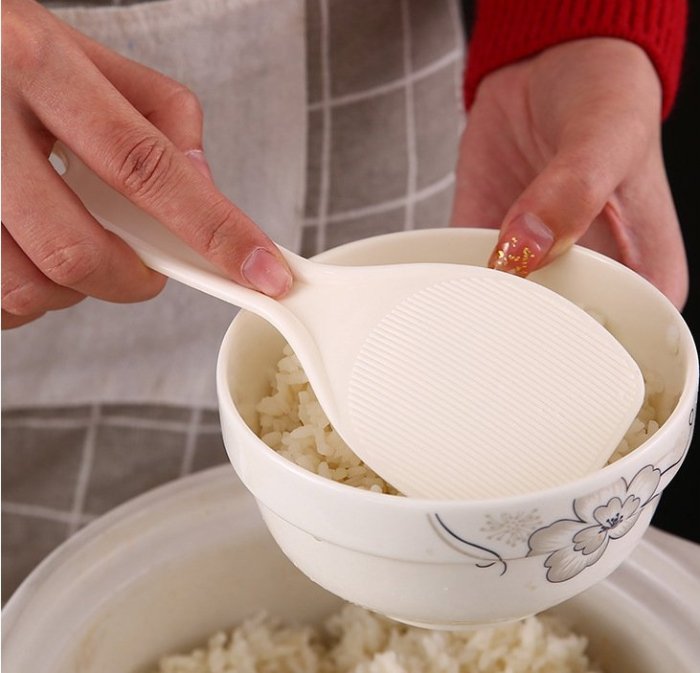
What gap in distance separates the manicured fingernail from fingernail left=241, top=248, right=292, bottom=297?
0.59ft

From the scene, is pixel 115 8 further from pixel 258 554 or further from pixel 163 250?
pixel 258 554

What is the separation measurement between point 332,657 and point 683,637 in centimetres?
35

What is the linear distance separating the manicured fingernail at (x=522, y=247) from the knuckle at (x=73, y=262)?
312 mm

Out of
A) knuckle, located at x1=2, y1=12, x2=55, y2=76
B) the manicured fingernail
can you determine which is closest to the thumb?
the manicured fingernail

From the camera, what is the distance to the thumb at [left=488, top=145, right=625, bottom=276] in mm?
773

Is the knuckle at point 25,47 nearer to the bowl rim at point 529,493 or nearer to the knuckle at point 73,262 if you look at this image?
the knuckle at point 73,262

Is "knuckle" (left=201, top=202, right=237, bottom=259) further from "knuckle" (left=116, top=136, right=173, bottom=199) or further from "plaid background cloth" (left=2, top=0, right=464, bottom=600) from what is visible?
"plaid background cloth" (left=2, top=0, right=464, bottom=600)

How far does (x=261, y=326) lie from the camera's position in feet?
2.56

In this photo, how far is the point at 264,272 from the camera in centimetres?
70

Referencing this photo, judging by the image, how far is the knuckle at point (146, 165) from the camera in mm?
718

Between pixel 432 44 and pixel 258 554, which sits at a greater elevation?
pixel 432 44

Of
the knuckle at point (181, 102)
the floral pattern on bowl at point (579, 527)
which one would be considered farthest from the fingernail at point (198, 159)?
the floral pattern on bowl at point (579, 527)

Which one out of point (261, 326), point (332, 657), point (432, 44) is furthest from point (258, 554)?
point (432, 44)

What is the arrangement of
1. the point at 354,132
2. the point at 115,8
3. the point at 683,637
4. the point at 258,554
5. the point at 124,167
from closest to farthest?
the point at 124,167, the point at 683,637, the point at 258,554, the point at 115,8, the point at 354,132
